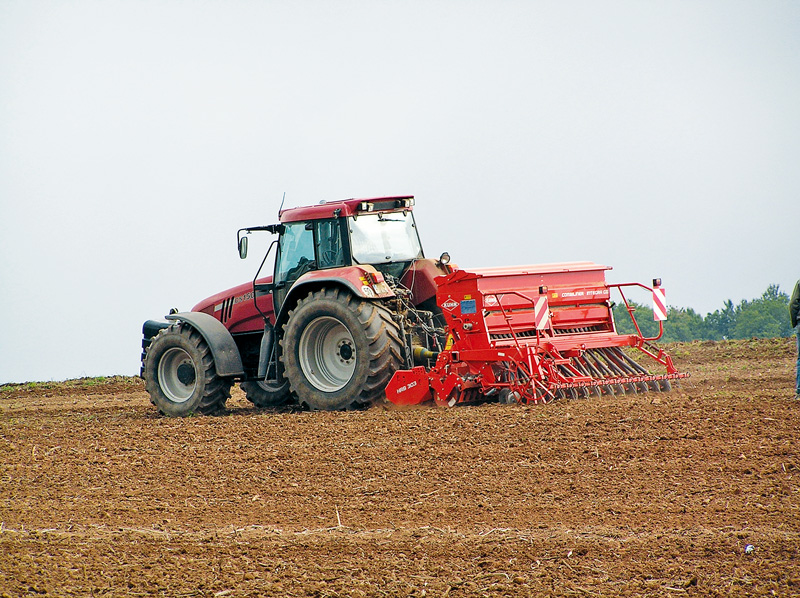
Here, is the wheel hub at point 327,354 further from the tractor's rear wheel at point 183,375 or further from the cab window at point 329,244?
the tractor's rear wheel at point 183,375

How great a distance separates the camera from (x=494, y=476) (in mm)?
6387

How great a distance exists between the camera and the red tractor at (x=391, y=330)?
9281 millimetres

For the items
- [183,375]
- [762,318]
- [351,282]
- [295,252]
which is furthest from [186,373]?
[762,318]

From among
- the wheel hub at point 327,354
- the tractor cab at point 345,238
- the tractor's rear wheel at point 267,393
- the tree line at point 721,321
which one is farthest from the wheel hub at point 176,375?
the tree line at point 721,321

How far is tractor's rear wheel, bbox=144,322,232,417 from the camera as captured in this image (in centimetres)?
1098

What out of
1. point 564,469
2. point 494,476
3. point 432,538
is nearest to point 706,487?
point 564,469

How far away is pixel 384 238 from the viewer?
34.1 ft

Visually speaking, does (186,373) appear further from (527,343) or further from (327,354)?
(527,343)

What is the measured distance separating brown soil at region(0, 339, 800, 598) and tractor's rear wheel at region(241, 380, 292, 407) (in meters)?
2.28

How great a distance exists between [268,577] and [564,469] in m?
2.53

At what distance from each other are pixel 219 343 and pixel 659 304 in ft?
16.4

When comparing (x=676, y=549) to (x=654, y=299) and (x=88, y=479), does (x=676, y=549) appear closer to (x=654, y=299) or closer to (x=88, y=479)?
(x=88, y=479)

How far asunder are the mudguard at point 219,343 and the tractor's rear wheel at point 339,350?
1.00 m

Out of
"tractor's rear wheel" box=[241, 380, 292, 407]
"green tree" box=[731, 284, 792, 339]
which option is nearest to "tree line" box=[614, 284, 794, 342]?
"green tree" box=[731, 284, 792, 339]
